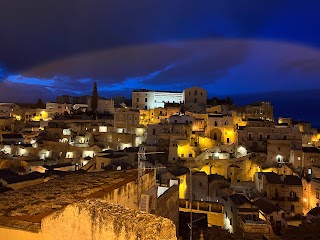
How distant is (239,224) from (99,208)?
15003 mm

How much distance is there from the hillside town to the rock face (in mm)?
16

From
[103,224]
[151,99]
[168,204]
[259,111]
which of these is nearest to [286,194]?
[168,204]

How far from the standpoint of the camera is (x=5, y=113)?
196ft

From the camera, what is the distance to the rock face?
4098mm

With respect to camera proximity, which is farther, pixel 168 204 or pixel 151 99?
pixel 151 99

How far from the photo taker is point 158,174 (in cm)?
2408

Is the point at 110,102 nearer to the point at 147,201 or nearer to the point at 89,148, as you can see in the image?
the point at 89,148

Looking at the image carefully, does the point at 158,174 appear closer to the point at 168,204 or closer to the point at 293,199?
the point at 293,199

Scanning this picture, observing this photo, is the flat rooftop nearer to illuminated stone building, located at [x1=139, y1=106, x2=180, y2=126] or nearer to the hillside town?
the hillside town

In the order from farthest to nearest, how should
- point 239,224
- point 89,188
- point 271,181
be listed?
point 271,181 < point 239,224 < point 89,188

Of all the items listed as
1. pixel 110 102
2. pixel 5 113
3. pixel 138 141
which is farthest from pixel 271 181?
pixel 5 113

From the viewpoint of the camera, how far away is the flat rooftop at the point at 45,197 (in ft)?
18.7

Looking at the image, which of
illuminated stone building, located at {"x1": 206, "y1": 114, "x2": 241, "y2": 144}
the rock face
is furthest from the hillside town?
illuminated stone building, located at {"x1": 206, "y1": 114, "x2": 241, "y2": 144}

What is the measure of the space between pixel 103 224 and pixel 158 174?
19.9 metres
